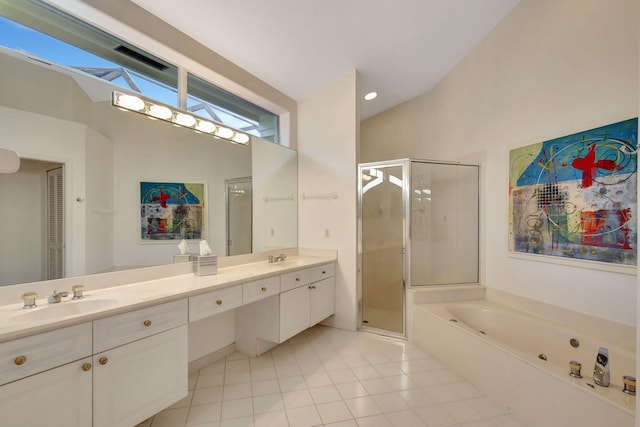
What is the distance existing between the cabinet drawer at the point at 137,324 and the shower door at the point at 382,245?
77.9 inches

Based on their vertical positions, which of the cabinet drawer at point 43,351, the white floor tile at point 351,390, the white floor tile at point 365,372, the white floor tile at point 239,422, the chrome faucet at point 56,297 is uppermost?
the chrome faucet at point 56,297

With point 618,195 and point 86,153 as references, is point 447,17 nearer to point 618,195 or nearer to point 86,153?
point 618,195

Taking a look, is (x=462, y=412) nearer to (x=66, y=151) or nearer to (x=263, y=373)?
(x=263, y=373)

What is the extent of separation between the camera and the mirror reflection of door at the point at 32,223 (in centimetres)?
131

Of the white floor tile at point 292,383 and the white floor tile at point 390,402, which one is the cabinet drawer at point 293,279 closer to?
the white floor tile at point 292,383

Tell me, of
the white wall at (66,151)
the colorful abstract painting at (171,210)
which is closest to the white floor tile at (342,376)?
the colorful abstract painting at (171,210)

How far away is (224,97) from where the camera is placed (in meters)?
2.51

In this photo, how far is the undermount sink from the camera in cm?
120

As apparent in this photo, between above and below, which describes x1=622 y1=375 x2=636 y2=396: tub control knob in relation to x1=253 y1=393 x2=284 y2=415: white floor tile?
above

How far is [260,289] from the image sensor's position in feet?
6.77

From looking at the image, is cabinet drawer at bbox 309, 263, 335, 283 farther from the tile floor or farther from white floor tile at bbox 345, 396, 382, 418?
white floor tile at bbox 345, 396, 382, 418

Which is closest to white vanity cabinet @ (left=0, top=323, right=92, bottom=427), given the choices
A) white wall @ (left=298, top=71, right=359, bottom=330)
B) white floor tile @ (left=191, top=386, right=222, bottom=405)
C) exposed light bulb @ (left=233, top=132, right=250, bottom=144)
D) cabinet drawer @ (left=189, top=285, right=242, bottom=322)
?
cabinet drawer @ (left=189, top=285, right=242, bottom=322)

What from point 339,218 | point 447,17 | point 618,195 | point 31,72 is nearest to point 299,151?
point 339,218

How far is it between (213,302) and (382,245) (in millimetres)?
2080
